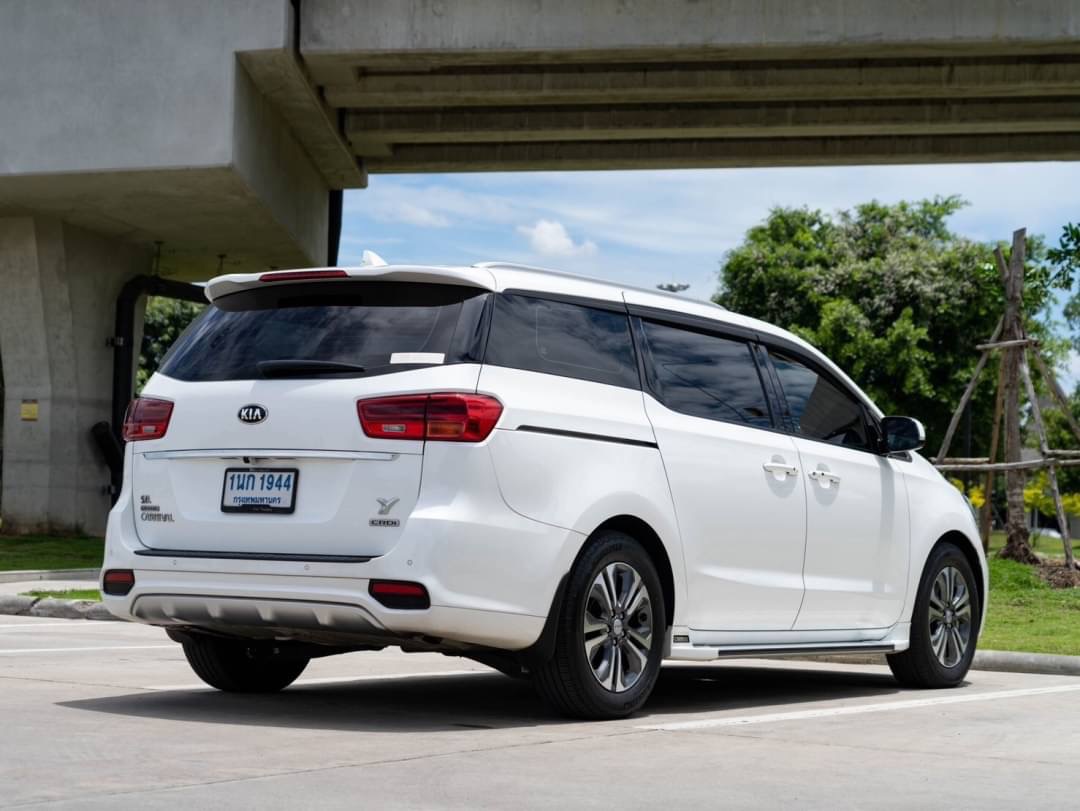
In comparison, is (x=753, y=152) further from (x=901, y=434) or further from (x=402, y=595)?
(x=402, y=595)

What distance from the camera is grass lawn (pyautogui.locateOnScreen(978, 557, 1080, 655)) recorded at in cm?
1165

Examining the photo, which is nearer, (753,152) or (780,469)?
(780,469)

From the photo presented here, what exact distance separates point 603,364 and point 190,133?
1610cm

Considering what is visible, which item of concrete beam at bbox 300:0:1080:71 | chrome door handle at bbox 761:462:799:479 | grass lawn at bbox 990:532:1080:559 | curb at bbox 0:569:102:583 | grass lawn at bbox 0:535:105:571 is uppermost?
concrete beam at bbox 300:0:1080:71

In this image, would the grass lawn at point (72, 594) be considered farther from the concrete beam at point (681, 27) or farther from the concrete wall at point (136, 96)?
the concrete beam at point (681, 27)

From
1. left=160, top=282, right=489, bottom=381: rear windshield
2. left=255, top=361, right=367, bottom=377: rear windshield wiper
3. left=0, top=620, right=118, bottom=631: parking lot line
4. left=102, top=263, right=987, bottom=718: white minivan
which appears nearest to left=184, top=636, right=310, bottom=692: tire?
left=102, top=263, right=987, bottom=718: white minivan

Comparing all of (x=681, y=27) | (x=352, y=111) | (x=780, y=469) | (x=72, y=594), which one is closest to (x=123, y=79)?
(x=352, y=111)

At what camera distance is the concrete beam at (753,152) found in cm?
2859

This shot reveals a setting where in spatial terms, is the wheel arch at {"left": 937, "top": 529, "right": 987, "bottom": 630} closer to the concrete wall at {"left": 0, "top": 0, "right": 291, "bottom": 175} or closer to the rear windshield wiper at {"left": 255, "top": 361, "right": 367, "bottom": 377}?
the rear windshield wiper at {"left": 255, "top": 361, "right": 367, "bottom": 377}

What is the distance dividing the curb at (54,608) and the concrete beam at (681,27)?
1018cm

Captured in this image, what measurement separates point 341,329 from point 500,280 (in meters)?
0.72

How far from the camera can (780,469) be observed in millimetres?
7988

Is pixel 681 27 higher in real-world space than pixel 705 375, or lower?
higher

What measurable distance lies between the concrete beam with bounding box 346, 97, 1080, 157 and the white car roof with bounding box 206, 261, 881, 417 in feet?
61.5
